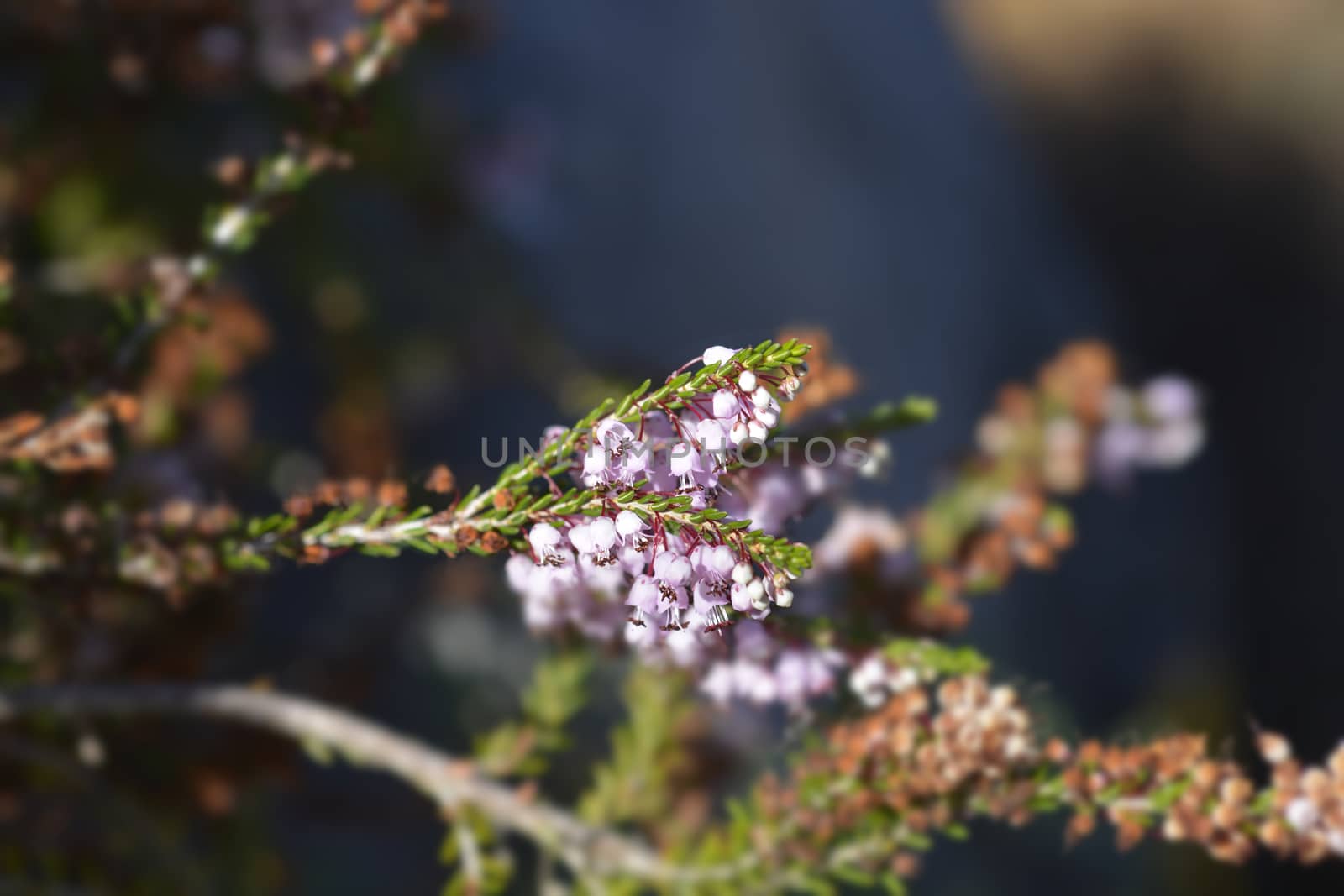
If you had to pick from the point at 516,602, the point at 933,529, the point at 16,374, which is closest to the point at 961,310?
the point at 516,602

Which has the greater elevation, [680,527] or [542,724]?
[542,724]

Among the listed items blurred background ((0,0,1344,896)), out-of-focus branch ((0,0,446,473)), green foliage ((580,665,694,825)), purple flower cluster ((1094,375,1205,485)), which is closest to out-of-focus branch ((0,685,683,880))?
green foliage ((580,665,694,825))

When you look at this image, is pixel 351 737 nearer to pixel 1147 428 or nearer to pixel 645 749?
pixel 645 749

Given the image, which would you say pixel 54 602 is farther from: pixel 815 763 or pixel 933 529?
pixel 933 529

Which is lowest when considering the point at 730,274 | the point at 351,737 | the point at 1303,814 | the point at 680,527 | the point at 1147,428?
the point at 1303,814

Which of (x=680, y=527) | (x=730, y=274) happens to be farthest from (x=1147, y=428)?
(x=730, y=274)
